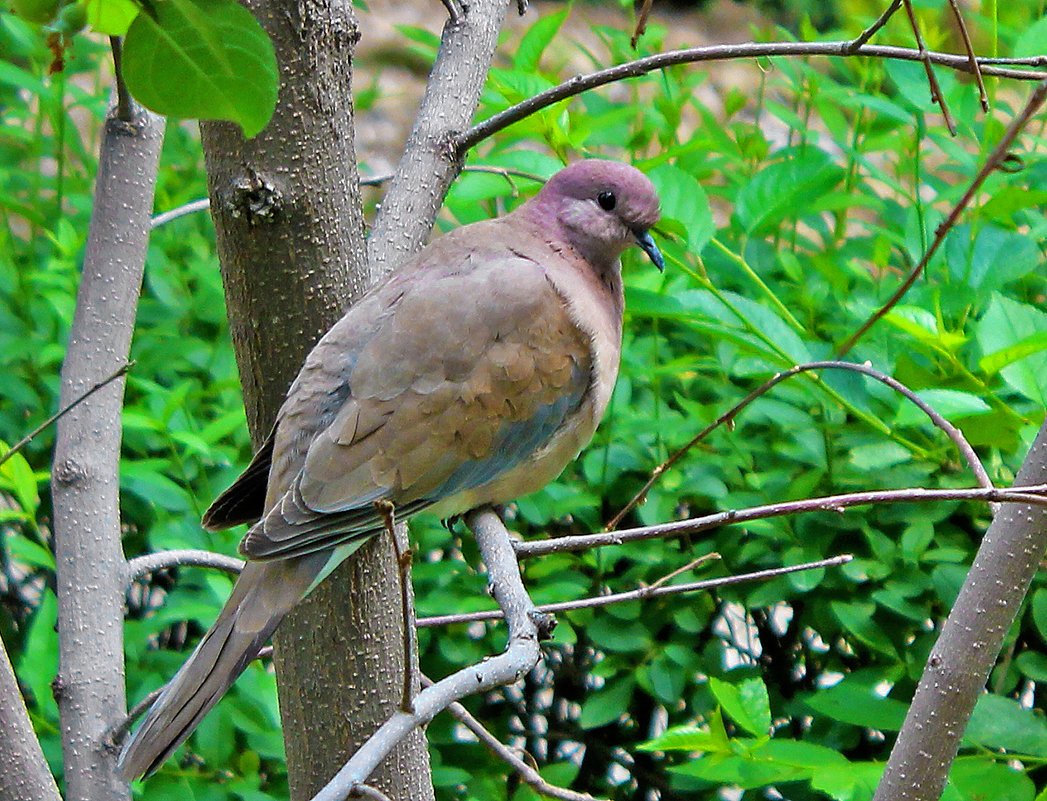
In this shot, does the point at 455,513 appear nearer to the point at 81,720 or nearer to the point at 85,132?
the point at 81,720

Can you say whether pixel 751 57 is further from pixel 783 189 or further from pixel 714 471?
pixel 714 471

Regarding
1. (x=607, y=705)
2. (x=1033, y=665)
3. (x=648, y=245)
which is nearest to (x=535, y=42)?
(x=648, y=245)

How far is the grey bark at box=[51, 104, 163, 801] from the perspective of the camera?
51.0 inches

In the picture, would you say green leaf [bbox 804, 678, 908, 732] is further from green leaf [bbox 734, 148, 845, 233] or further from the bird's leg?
the bird's leg

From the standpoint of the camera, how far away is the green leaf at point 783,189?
1593 mm

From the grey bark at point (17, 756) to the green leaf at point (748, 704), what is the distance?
695mm

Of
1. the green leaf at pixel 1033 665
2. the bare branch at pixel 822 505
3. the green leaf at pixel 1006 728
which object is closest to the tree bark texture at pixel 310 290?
the bare branch at pixel 822 505

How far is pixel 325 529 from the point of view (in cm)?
125

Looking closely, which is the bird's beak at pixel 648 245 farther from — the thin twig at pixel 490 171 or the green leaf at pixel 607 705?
the green leaf at pixel 607 705

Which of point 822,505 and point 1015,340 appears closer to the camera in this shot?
point 822,505

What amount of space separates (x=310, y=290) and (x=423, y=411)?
249 millimetres

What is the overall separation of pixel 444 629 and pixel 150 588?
62 centimetres

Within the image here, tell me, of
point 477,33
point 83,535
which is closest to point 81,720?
point 83,535

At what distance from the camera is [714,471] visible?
1.76 meters
